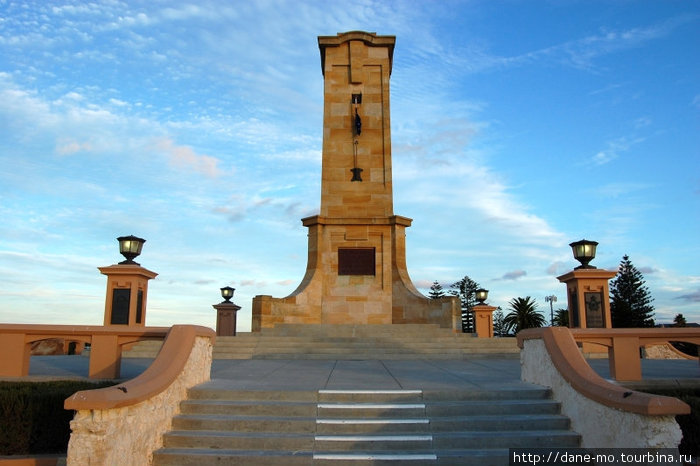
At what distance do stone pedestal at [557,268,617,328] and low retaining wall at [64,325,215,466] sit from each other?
11.8 m

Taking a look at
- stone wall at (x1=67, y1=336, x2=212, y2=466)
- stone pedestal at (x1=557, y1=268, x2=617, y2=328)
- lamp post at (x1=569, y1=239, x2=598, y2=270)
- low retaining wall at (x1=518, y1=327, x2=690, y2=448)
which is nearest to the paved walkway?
low retaining wall at (x1=518, y1=327, x2=690, y2=448)

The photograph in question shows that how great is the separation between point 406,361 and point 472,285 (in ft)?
190

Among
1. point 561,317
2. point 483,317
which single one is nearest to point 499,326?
point 561,317

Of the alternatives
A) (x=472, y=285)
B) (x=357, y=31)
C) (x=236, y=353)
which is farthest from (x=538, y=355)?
(x=472, y=285)

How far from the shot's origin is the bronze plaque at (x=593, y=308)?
50.8ft

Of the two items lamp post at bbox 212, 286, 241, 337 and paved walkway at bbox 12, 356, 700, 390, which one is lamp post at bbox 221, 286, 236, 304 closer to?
lamp post at bbox 212, 286, 241, 337

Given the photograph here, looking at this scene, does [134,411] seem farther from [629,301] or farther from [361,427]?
[629,301]

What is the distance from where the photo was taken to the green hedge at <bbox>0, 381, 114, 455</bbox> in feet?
22.3

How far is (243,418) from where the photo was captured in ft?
23.1

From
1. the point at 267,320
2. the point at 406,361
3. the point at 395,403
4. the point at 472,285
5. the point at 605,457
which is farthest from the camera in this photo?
the point at 472,285

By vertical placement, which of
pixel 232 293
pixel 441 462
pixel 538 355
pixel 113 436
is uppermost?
pixel 232 293

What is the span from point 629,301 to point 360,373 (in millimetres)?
50777

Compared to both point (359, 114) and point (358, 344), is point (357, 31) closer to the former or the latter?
point (359, 114)

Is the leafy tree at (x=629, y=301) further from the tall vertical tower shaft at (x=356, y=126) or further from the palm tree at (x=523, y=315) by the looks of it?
the tall vertical tower shaft at (x=356, y=126)
